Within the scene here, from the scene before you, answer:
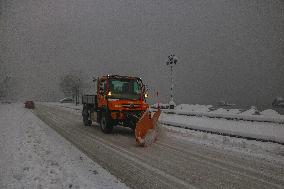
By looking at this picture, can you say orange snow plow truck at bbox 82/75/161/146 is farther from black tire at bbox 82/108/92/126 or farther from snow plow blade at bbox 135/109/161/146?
black tire at bbox 82/108/92/126

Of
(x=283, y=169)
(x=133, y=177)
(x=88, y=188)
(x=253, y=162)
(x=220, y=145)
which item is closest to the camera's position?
(x=88, y=188)

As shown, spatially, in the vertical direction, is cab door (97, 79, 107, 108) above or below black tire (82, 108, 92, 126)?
above

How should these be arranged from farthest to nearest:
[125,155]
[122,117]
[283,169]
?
[122,117], [125,155], [283,169]

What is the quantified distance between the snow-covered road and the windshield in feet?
11.4

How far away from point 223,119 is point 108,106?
1117cm

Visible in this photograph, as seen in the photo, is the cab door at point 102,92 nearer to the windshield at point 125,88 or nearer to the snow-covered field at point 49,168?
the windshield at point 125,88

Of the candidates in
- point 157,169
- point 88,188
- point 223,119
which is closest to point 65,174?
point 88,188

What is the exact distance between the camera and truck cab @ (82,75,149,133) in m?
15.0

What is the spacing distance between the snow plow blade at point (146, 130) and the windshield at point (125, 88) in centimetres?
251

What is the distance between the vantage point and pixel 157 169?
809 cm

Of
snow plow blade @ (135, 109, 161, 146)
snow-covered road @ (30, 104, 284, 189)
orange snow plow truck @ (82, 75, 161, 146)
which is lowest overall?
snow-covered road @ (30, 104, 284, 189)

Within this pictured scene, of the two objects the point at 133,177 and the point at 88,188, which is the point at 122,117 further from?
the point at 88,188

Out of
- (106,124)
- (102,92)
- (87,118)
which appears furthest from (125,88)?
(87,118)

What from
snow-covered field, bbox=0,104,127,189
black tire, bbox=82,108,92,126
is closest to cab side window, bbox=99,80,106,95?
black tire, bbox=82,108,92,126
